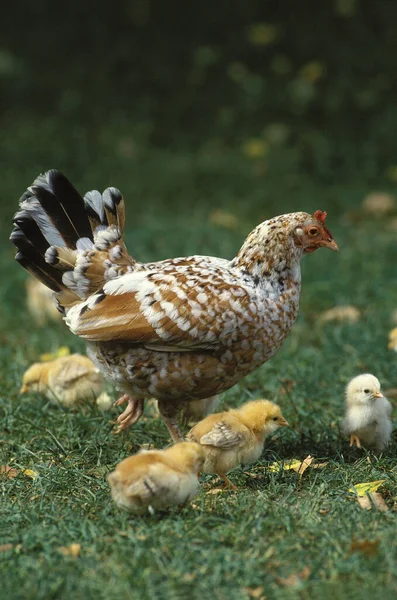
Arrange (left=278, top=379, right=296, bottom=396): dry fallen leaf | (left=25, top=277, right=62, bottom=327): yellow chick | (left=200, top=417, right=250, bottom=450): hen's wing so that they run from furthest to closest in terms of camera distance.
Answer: (left=25, top=277, right=62, bottom=327): yellow chick → (left=278, top=379, right=296, bottom=396): dry fallen leaf → (left=200, top=417, right=250, bottom=450): hen's wing

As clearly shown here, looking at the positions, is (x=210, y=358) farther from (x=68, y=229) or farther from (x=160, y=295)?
(x=68, y=229)

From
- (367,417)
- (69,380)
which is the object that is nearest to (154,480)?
(367,417)

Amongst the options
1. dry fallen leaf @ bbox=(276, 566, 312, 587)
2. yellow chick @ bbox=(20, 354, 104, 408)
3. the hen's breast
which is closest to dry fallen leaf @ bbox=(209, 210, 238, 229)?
yellow chick @ bbox=(20, 354, 104, 408)

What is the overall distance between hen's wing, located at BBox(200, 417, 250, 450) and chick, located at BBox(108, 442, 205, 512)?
46 cm

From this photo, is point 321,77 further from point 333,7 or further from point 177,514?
point 177,514

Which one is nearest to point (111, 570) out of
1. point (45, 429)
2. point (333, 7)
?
point (45, 429)

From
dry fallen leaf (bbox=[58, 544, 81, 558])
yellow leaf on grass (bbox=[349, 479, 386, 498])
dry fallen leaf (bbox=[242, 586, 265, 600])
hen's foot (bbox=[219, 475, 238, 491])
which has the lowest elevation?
yellow leaf on grass (bbox=[349, 479, 386, 498])

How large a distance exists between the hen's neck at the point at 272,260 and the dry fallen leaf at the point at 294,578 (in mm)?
1595

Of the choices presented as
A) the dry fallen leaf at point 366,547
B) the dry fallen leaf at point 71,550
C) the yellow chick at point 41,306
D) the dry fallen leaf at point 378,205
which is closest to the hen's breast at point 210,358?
the dry fallen leaf at point 71,550

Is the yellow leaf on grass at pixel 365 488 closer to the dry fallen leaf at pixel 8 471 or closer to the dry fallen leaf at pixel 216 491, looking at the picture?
the dry fallen leaf at pixel 216 491

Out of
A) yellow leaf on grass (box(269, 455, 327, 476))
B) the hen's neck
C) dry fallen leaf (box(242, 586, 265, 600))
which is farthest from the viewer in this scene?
the hen's neck

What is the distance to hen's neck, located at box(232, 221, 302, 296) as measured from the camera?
15.0 feet

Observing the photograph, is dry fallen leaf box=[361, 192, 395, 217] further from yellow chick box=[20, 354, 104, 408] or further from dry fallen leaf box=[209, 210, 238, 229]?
yellow chick box=[20, 354, 104, 408]

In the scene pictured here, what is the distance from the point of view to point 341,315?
6887mm
